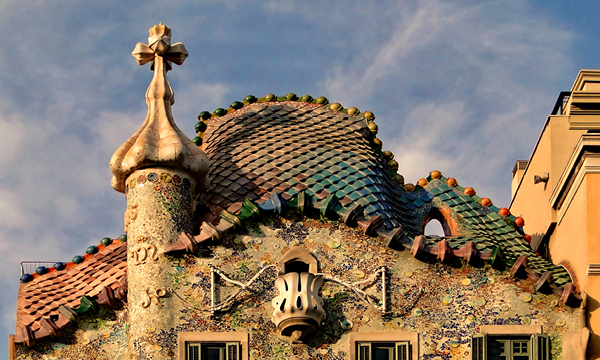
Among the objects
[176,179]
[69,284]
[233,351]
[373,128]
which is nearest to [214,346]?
[233,351]

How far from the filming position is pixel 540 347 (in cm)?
2486

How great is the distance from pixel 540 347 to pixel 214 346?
15.8 ft

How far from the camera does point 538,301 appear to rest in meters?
25.3

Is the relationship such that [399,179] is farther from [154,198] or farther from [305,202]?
[154,198]

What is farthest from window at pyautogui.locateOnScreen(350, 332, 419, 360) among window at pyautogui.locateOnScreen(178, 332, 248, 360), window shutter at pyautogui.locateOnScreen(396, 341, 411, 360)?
window at pyautogui.locateOnScreen(178, 332, 248, 360)

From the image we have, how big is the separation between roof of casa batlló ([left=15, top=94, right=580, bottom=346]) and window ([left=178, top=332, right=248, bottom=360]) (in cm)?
141

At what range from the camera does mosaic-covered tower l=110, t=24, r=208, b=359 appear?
82.8 feet

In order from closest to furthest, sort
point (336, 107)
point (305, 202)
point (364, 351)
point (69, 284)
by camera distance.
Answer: point (364, 351)
point (305, 202)
point (69, 284)
point (336, 107)

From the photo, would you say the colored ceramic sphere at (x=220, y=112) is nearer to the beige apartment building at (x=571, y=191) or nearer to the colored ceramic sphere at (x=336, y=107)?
the colored ceramic sphere at (x=336, y=107)

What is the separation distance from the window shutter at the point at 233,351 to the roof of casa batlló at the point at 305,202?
5.44 ft

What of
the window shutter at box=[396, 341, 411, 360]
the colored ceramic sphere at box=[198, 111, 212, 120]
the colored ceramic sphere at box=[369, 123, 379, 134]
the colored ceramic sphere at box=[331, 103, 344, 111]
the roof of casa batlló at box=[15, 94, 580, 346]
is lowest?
the window shutter at box=[396, 341, 411, 360]

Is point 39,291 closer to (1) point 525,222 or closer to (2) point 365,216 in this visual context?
(2) point 365,216

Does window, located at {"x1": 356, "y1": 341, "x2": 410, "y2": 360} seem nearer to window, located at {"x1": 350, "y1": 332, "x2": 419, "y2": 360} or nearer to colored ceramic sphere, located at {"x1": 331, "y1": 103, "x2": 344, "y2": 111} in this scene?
window, located at {"x1": 350, "y1": 332, "x2": 419, "y2": 360}

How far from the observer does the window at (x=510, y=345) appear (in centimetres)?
2486
